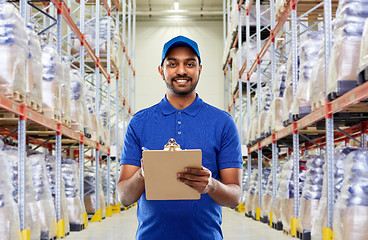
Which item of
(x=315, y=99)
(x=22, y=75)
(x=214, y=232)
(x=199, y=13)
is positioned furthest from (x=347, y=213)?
(x=199, y=13)

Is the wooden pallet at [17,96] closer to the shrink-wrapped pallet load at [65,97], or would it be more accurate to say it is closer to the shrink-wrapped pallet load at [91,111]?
the shrink-wrapped pallet load at [65,97]

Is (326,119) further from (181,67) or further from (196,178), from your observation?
(196,178)

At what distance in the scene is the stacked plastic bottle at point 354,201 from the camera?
15.4ft

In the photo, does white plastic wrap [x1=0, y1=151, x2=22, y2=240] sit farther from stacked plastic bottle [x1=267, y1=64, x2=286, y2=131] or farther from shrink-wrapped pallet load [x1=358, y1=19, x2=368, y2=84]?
stacked plastic bottle [x1=267, y1=64, x2=286, y2=131]

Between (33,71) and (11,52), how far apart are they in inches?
31.1

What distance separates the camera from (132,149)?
2.30m

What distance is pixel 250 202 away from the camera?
12516mm

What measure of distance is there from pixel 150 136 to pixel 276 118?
23.0 ft

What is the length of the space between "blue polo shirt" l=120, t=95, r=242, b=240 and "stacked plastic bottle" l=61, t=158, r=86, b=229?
21.9ft

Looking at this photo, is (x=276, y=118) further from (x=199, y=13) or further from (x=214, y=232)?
(x=199, y=13)

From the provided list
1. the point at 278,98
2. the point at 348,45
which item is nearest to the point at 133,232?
the point at 278,98

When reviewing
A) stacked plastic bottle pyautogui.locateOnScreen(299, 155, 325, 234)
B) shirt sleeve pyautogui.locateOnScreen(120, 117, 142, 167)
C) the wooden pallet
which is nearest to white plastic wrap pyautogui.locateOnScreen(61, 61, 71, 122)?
the wooden pallet

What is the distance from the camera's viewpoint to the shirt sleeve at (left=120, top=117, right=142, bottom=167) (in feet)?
7.51

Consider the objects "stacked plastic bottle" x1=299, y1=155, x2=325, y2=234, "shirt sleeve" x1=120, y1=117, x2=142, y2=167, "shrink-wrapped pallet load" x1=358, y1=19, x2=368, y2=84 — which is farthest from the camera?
"stacked plastic bottle" x1=299, y1=155, x2=325, y2=234
